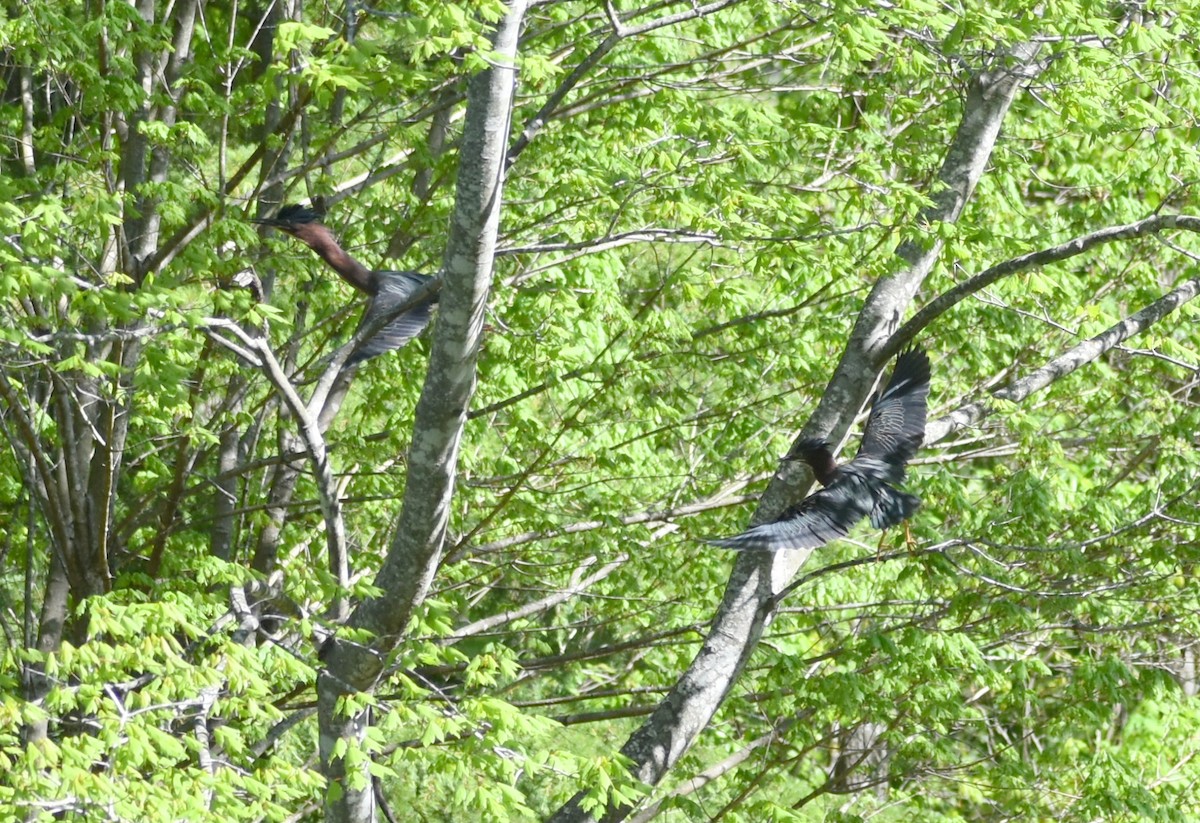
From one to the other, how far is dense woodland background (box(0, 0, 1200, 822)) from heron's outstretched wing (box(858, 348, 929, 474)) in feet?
0.62

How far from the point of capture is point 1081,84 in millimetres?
5547

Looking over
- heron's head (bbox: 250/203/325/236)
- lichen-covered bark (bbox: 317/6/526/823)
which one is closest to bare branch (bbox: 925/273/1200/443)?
lichen-covered bark (bbox: 317/6/526/823)

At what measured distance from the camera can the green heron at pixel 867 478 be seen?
5.10 metres

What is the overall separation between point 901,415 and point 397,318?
7.85 feet

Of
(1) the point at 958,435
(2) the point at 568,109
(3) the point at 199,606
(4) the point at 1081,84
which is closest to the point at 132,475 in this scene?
(3) the point at 199,606

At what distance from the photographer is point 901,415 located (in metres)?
6.00

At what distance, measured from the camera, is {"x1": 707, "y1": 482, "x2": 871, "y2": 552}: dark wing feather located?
16.5 ft

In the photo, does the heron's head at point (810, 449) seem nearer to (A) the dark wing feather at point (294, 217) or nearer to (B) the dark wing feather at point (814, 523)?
(B) the dark wing feather at point (814, 523)

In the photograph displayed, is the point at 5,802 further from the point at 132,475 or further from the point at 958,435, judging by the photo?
the point at 958,435

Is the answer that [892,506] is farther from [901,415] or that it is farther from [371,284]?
[371,284]

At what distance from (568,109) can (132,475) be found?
374 cm

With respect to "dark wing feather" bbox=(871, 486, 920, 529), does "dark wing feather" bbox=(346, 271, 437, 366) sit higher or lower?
higher

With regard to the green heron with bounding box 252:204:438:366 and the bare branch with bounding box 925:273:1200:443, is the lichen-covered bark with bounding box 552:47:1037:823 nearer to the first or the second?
the bare branch with bounding box 925:273:1200:443

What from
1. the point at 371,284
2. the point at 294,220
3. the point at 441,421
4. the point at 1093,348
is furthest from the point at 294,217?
the point at 1093,348
